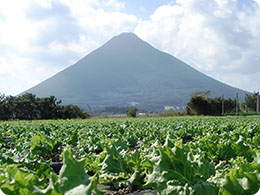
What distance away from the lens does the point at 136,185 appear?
3193mm

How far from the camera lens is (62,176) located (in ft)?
5.49

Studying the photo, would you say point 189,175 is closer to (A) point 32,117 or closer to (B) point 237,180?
(B) point 237,180

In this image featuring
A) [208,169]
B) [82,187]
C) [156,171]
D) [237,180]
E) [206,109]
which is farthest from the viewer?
[206,109]

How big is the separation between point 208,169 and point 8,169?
1.53 metres

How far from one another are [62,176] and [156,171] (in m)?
0.64

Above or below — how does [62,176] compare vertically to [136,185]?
above

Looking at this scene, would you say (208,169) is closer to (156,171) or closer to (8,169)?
(156,171)

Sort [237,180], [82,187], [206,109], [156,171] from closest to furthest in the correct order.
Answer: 1. [82,187]
2. [237,180]
3. [156,171]
4. [206,109]

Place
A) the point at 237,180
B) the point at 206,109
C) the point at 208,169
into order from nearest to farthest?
the point at 237,180, the point at 208,169, the point at 206,109

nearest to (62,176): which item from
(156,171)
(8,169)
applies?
(8,169)

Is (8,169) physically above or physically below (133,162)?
above

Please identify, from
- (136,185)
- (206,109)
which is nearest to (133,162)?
(136,185)

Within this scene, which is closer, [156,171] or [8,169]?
[8,169]

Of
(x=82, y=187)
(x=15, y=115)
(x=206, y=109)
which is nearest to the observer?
(x=82, y=187)
